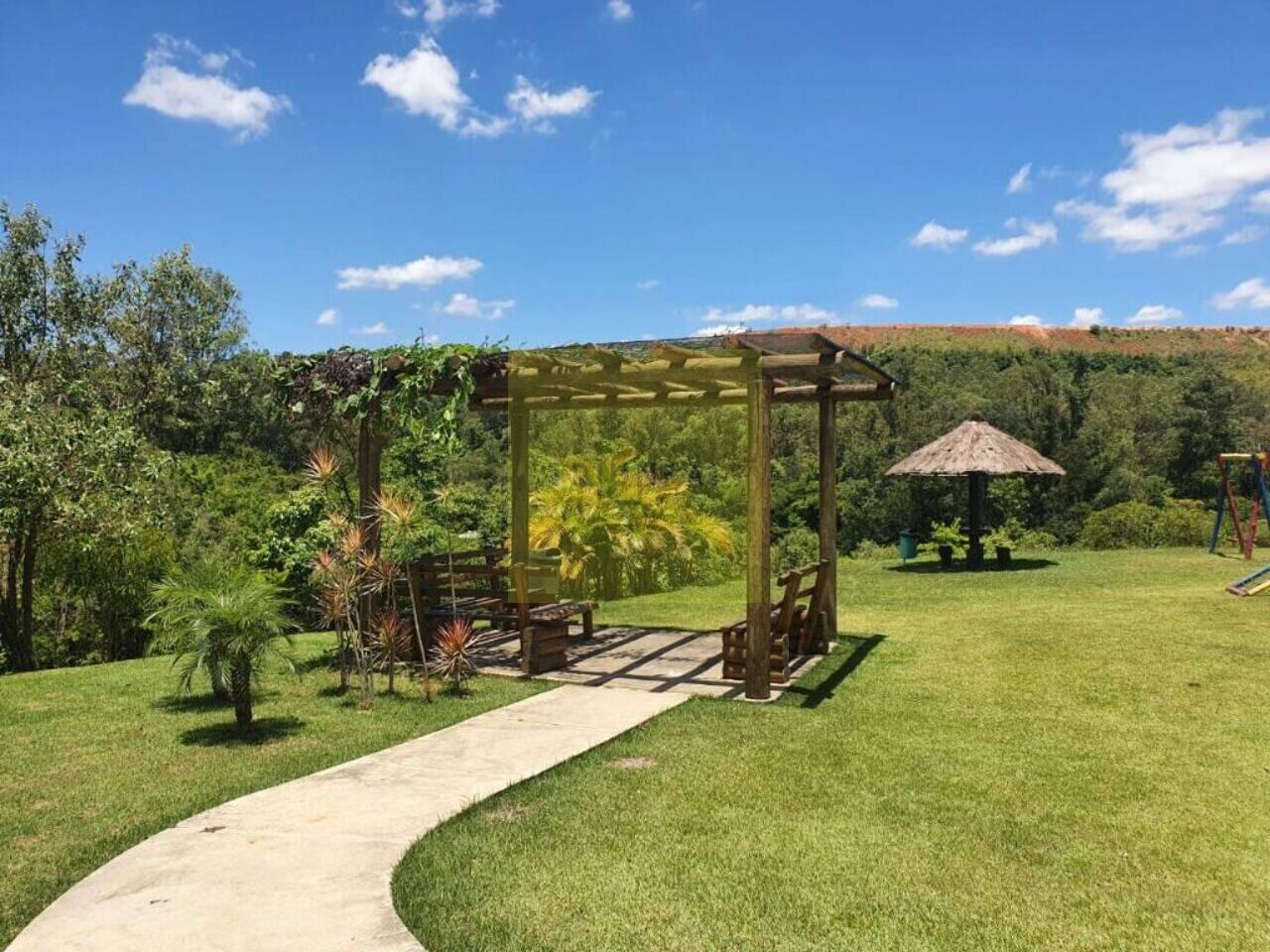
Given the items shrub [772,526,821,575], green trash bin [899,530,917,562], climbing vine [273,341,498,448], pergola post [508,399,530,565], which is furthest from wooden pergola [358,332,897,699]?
green trash bin [899,530,917,562]

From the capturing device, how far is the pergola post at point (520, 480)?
972cm

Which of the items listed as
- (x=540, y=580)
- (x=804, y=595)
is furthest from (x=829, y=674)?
(x=540, y=580)

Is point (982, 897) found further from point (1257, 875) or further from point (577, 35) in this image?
point (577, 35)

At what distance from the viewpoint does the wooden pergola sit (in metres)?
6.23

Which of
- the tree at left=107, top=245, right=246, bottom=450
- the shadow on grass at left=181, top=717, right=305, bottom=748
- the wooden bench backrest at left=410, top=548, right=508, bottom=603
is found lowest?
the shadow on grass at left=181, top=717, right=305, bottom=748

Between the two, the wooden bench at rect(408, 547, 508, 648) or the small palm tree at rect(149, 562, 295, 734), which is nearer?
the small palm tree at rect(149, 562, 295, 734)

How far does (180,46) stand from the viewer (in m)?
17.7

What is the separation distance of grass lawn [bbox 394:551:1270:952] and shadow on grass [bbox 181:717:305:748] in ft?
6.34

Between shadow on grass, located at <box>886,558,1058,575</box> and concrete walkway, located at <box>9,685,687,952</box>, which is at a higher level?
concrete walkway, located at <box>9,685,687,952</box>

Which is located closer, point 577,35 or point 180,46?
point 577,35

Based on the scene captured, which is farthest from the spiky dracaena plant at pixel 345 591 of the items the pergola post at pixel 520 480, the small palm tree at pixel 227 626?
the pergola post at pixel 520 480

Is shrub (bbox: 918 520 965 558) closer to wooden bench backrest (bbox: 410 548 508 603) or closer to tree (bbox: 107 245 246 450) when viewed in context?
wooden bench backrest (bbox: 410 548 508 603)

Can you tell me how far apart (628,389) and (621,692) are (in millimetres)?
3593

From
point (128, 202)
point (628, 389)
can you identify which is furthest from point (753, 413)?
point (128, 202)
